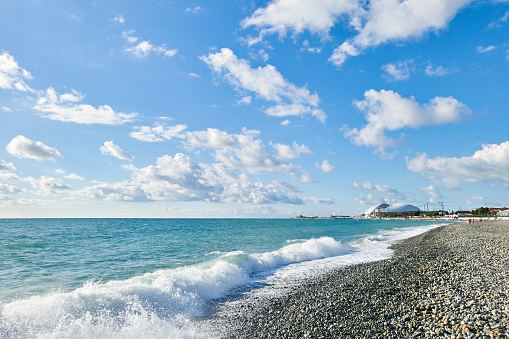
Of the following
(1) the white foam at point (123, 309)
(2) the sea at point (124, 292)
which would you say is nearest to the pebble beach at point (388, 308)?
(2) the sea at point (124, 292)

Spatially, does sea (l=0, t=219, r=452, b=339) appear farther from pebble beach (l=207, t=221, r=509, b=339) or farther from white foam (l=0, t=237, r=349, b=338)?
pebble beach (l=207, t=221, r=509, b=339)

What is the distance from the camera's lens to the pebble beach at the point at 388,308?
775 centimetres

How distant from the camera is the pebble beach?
7750 millimetres

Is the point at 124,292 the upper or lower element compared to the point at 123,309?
upper

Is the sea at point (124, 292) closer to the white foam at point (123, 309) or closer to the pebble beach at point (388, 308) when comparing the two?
the white foam at point (123, 309)

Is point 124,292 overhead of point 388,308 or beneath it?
beneath

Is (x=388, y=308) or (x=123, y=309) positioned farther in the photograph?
(x=123, y=309)

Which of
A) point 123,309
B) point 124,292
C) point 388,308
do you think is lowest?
point 123,309

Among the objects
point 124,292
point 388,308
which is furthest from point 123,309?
point 388,308

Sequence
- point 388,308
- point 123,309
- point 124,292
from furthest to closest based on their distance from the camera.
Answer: point 124,292 < point 123,309 < point 388,308

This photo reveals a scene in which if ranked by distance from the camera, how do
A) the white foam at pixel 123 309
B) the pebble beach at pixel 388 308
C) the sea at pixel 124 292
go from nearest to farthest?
the pebble beach at pixel 388 308 < the white foam at pixel 123 309 < the sea at pixel 124 292

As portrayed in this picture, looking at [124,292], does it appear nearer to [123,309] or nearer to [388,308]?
[123,309]

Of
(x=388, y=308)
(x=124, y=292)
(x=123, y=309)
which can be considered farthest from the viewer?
(x=124, y=292)

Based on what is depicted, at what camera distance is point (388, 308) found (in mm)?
9719
